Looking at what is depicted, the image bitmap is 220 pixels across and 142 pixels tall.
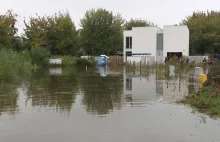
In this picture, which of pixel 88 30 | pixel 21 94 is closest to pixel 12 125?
pixel 21 94

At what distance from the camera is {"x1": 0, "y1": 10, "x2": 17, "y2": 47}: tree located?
132 ft

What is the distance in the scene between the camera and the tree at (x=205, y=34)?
55406mm

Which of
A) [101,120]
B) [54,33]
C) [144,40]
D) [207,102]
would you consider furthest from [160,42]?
[101,120]

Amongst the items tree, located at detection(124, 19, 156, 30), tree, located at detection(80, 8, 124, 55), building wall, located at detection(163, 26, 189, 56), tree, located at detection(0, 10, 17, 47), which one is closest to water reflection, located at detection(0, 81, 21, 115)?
tree, located at detection(0, 10, 17, 47)

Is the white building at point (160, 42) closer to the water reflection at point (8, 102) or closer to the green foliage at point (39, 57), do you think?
the green foliage at point (39, 57)

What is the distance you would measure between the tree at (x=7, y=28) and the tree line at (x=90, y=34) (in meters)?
0.19

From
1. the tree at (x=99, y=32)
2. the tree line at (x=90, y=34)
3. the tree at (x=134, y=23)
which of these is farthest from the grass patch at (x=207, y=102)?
the tree at (x=134, y=23)

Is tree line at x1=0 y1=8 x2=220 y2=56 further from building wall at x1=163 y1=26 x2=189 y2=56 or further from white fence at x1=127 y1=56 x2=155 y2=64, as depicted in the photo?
white fence at x1=127 y1=56 x2=155 y2=64

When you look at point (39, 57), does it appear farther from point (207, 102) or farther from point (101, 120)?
point (101, 120)

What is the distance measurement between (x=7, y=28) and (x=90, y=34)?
2070 centimetres

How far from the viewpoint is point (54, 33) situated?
5372 centimetres

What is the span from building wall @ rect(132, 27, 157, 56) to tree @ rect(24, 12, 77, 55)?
10.8 metres

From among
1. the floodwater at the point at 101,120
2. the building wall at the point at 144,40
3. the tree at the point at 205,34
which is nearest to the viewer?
the floodwater at the point at 101,120

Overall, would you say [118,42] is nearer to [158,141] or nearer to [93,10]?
[93,10]
